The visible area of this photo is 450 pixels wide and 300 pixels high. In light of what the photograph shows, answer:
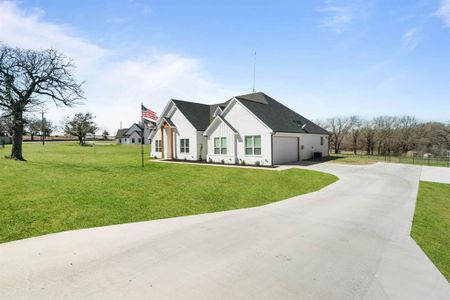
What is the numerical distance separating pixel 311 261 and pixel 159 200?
7.13 metres

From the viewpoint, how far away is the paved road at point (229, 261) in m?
4.40

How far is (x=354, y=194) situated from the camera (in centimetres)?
1267

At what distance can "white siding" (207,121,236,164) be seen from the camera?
2486 centimetres

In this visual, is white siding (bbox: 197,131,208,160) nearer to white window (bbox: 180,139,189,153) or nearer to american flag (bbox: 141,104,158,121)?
white window (bbox: 180,139,189,153)

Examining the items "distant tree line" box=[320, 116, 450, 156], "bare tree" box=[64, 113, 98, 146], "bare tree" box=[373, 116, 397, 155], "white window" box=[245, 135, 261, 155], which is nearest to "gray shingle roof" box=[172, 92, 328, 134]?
"white window" box=[245, 135, 261, 155]

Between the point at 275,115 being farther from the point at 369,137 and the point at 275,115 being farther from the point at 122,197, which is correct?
the point at 369,137

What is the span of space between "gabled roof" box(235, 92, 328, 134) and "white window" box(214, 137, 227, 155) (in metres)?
4.40

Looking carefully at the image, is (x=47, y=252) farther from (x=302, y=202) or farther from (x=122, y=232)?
(x=302, y=202)

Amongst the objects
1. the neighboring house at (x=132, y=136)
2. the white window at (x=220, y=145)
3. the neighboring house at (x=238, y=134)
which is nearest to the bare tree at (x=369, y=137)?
the neighboring house at (x=238, y=134)

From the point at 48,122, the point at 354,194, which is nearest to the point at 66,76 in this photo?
the point at 354,194

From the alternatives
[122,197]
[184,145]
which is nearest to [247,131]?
[184,145]

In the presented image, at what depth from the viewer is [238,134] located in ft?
80.5

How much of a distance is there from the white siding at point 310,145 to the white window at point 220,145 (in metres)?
9.18

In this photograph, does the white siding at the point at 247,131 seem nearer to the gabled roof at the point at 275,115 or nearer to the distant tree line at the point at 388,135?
the gabled roof at the point at 275,115
